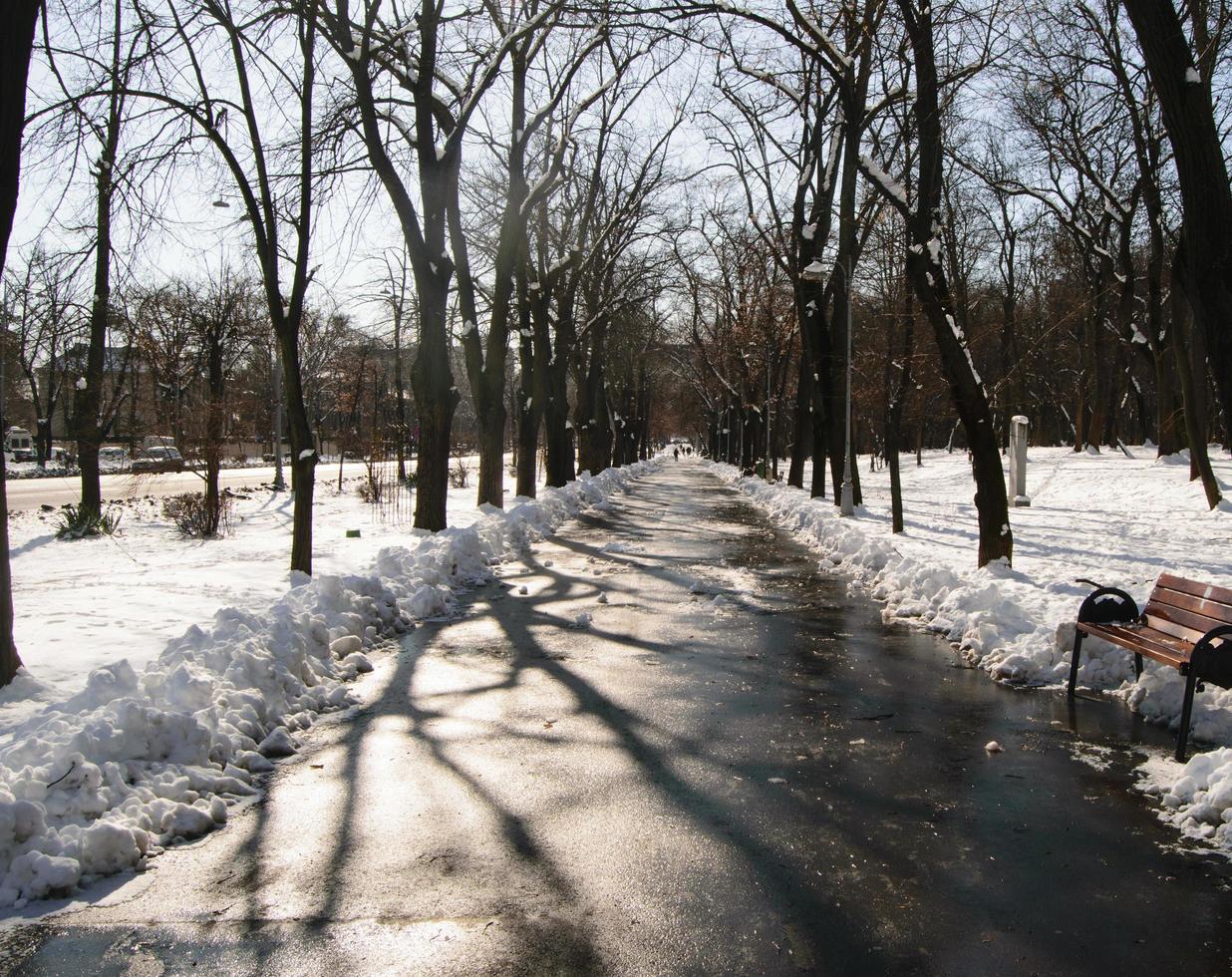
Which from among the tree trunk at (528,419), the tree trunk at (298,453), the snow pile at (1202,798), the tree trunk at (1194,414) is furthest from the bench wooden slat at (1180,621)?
the tree trunk at (528,419)

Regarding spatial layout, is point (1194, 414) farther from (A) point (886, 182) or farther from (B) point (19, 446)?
(B) point (19, 446)

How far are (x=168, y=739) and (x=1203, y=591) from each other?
6.43 meters

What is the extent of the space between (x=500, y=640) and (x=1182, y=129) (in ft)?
22.8

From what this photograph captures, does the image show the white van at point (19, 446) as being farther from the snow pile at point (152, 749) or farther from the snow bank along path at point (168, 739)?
the snow pile at point (152, 749)

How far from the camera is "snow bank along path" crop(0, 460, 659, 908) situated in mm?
4059

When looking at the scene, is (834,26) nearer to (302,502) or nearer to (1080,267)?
(302,502)

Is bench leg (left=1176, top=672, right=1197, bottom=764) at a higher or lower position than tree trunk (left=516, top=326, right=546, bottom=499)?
lower

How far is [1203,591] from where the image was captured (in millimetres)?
6293

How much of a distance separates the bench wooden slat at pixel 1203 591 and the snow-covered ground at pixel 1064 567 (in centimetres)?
60

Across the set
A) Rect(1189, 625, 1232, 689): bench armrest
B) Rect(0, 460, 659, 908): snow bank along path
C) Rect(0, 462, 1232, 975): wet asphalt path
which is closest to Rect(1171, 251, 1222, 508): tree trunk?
Rect(0, 462, 1232, 975): wet asphalt path

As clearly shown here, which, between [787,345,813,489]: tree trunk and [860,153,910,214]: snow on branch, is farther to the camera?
[787,345,813,489]: tree trunk

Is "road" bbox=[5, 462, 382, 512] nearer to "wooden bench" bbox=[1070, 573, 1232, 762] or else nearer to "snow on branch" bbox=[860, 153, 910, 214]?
"snow on branch" bbox=[860, 153, 910, 214]

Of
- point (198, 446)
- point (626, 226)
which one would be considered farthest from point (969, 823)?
point (626, 226)

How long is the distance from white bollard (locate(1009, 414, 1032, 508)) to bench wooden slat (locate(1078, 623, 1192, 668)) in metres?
17.0
